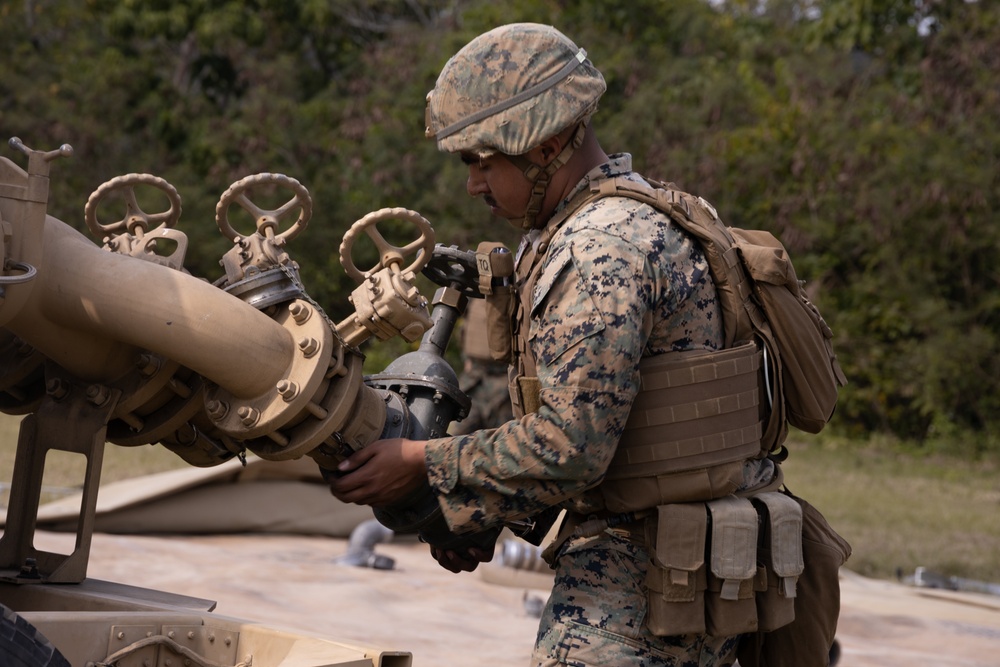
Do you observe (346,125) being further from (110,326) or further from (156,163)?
(110,326)

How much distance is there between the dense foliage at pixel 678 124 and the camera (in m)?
14.2

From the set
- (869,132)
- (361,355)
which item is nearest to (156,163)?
(869,132)

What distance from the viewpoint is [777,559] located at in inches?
106

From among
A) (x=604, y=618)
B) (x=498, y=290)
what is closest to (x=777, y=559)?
(x=604, y=618)

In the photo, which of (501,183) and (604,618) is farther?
(501,183)

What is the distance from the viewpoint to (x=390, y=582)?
6.25 meters

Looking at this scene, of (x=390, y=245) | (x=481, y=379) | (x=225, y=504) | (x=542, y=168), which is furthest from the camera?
(x=481, y=379)

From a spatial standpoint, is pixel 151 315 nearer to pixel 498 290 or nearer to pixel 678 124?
pixel 498 290

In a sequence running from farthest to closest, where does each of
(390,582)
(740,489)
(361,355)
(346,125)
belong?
(346,125) < (390,582) < (361,355) < (740,489)

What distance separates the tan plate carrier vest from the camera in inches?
101

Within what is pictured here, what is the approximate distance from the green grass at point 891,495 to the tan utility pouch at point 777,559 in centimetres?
503

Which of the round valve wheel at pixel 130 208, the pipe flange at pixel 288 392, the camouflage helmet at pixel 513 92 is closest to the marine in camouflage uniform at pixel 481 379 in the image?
the round valve wheel at pixel 130 208

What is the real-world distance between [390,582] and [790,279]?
3846 mm

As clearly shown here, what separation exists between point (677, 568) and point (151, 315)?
1110 millimetres
